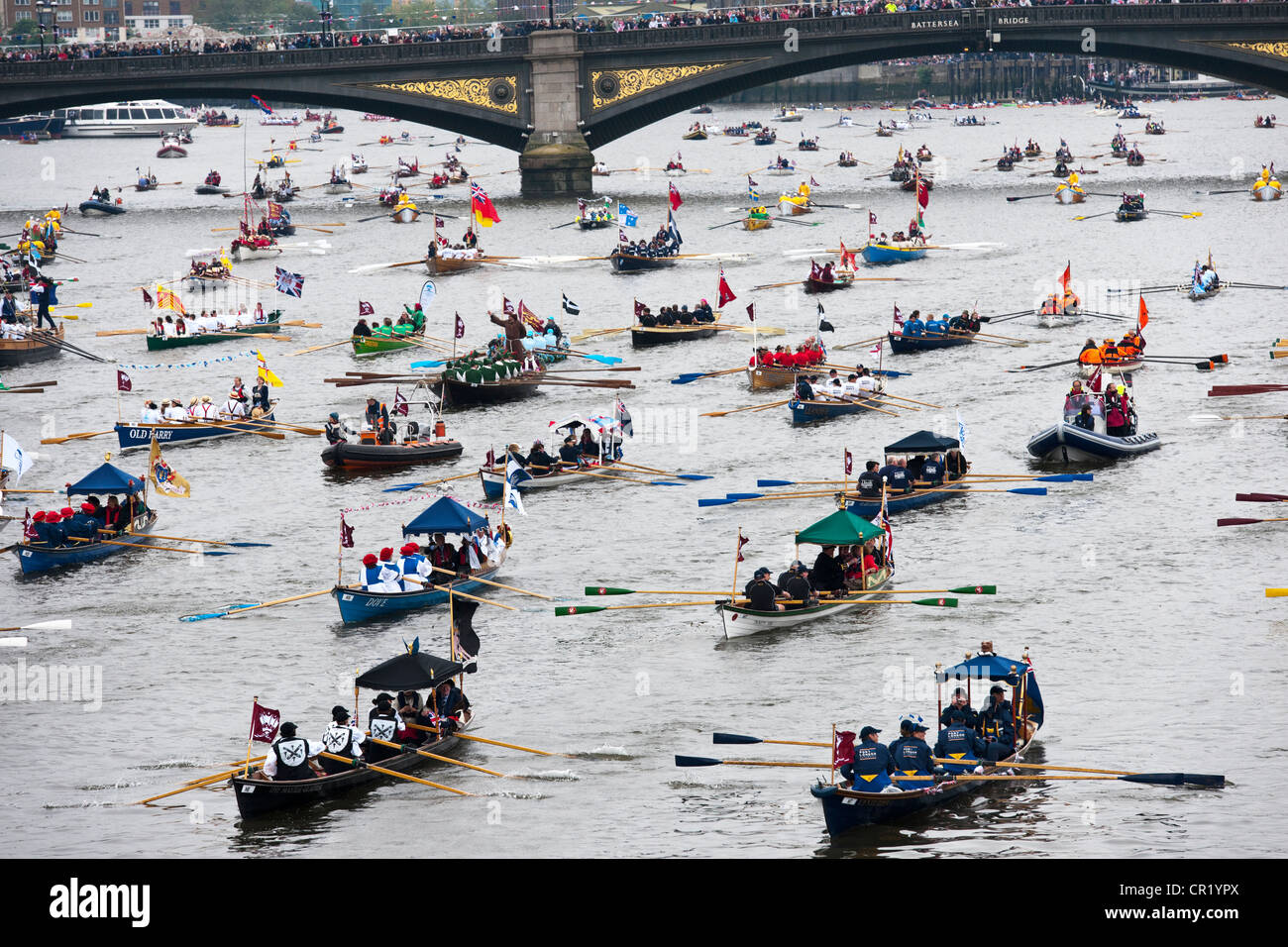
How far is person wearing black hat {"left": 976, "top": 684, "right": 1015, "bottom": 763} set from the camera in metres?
32.1

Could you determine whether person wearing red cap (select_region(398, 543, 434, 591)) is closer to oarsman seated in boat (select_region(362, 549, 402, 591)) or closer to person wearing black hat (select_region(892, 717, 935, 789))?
oarsman seated in boat (select_region(362, 549, 402, 591))

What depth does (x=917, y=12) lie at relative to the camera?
397ft

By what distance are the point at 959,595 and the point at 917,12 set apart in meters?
86.0

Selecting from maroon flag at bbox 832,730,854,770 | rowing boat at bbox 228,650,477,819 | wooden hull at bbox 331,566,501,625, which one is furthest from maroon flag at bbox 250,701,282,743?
wooden hull at bbox 331,566,501,625

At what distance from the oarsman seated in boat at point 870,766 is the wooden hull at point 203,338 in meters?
61.1

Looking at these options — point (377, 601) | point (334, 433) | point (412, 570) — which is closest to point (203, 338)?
point (334, 433)

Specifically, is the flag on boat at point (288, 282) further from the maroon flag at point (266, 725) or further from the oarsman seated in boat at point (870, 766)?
the oarsman seated in boat at point (870, 766)

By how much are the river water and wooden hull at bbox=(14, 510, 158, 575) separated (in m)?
0.63

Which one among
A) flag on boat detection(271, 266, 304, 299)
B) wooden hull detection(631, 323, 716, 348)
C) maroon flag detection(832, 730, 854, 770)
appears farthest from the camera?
flag on boat detection(271, 266, 304, 299)

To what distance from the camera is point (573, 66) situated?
125000mm

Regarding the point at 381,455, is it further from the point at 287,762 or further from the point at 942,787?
the point at 942,787

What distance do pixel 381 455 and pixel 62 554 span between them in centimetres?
1233
